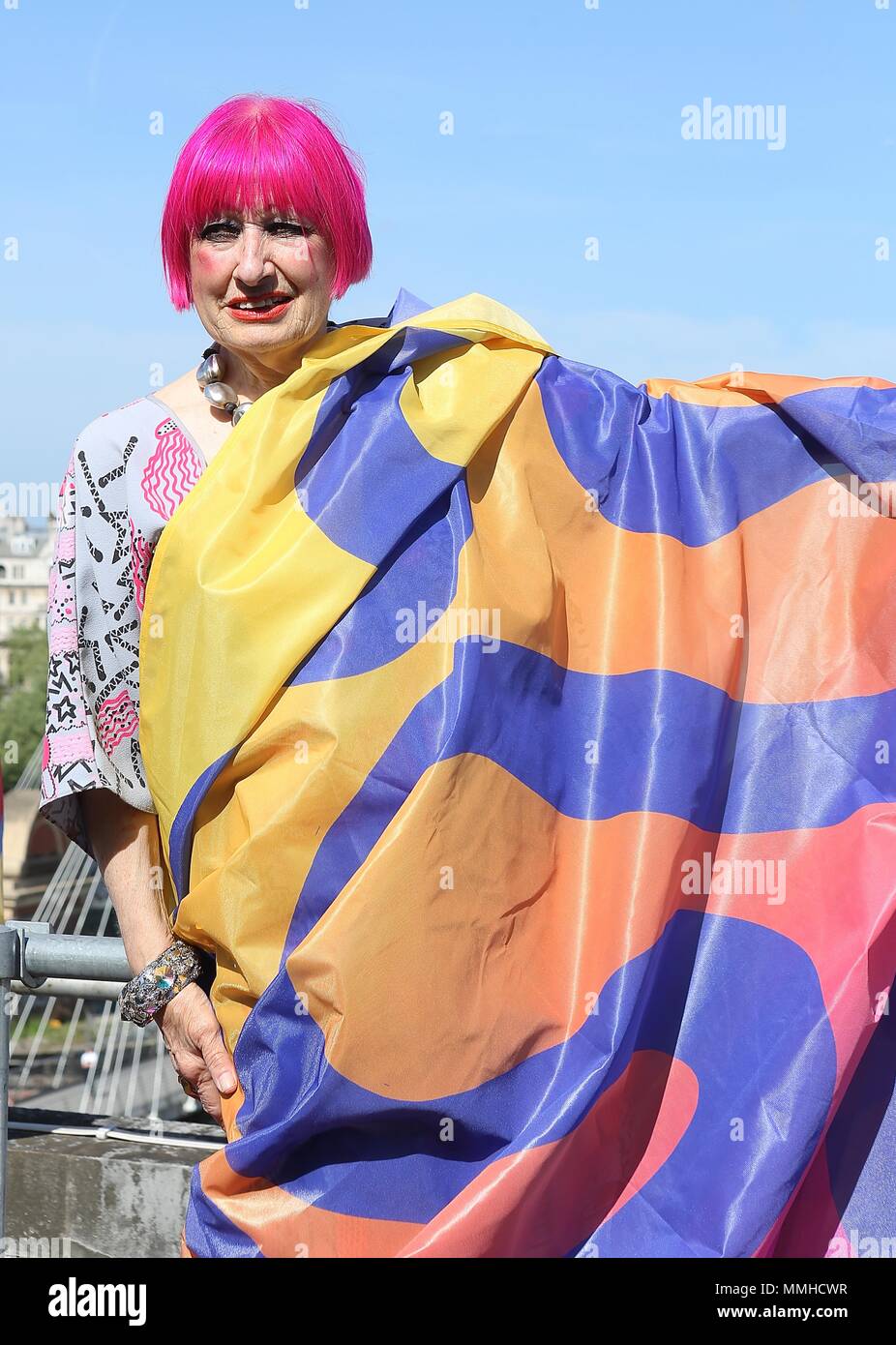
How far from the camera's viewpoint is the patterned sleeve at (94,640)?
2.01 metres

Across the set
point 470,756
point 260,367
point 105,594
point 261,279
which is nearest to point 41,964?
point 105,594

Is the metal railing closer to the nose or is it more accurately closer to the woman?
the woman

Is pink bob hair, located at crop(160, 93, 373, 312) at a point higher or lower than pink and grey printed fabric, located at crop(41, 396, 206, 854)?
higher

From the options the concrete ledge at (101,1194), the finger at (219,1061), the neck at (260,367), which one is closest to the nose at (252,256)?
the neck at (260,367)

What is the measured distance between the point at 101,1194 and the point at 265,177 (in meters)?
1.83

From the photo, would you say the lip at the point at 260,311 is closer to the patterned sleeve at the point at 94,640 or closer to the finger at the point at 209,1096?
the patterned sleeve at the point at 94,640

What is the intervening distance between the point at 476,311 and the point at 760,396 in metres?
0.46

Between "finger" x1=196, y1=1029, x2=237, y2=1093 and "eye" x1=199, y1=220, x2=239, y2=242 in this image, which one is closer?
"finger" x1=196, y1=1029, x2=237, y2=1093

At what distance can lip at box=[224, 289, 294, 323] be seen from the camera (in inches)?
78.5

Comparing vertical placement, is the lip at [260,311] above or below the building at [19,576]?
below

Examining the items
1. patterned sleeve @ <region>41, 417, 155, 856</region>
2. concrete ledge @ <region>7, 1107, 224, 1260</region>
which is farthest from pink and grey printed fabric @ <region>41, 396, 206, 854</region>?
concrete ledge @ <region>7, 1107, 224, 1260</region>

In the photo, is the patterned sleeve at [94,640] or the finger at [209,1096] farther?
the patterned sleeve at [94,640]
